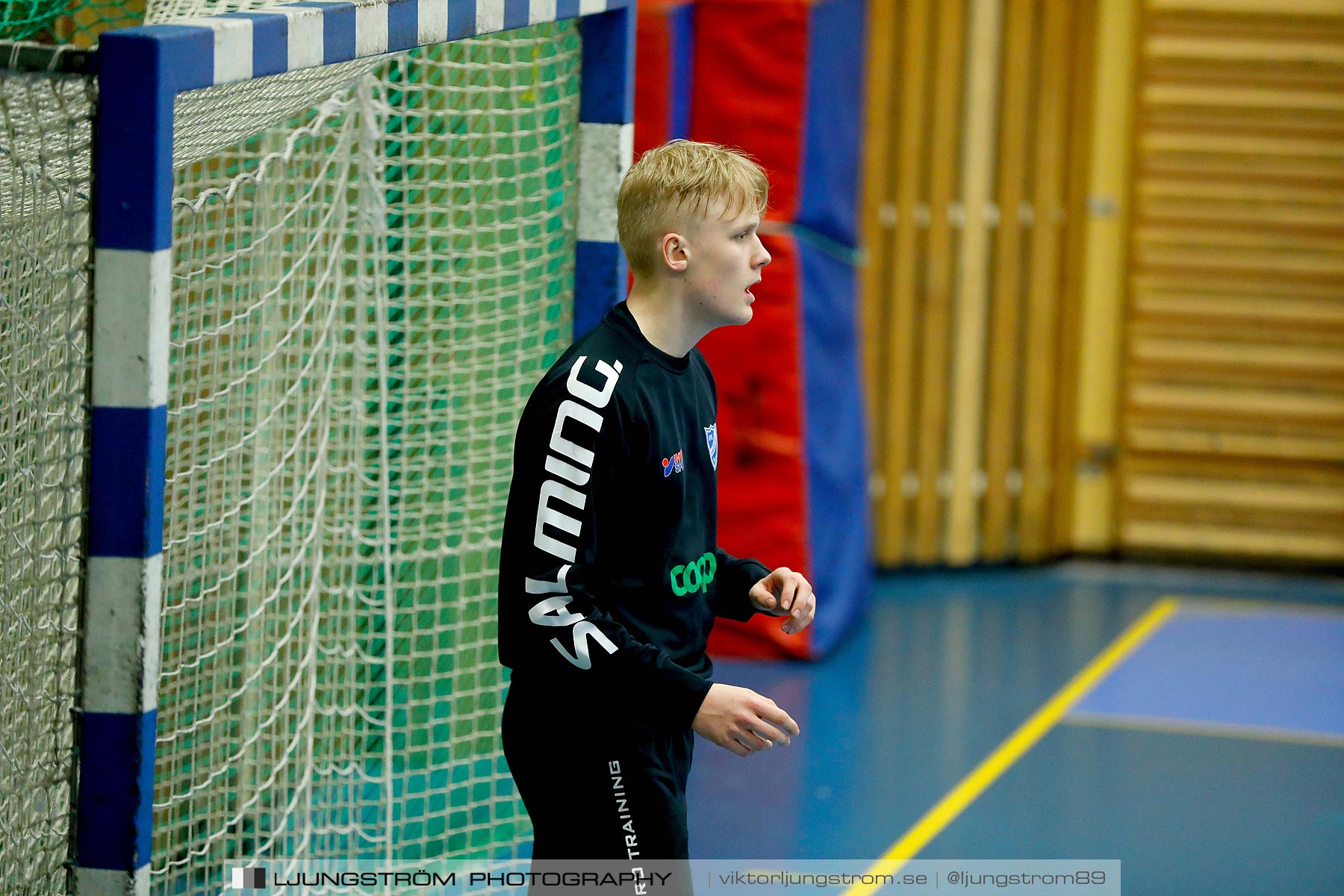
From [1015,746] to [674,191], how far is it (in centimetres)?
310

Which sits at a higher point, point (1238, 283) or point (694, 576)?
point (1238, 283)

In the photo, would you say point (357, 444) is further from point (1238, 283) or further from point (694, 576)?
point (1238, 283)

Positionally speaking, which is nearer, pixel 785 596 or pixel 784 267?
pixel 785 596

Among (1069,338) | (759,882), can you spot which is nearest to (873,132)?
(1069,338)

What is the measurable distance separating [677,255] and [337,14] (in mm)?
614

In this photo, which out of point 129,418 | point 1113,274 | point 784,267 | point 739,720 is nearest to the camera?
point 129,418

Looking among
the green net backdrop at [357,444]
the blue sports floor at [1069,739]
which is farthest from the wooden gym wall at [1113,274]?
the green net backdrop at [357,444]

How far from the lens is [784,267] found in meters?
5.82

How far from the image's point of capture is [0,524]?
92.7 inches

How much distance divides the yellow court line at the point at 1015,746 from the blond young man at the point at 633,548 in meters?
1.57

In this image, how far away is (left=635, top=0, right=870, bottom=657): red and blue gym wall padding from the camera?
18.7 ft

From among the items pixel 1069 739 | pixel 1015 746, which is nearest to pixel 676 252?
pixel 1015 746

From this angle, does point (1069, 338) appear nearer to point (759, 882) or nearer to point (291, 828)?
point (759, 882)

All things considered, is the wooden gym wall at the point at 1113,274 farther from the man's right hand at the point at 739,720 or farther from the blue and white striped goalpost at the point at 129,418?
the blue and white striped goalpost at the point at 129,418
